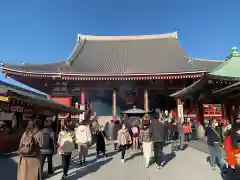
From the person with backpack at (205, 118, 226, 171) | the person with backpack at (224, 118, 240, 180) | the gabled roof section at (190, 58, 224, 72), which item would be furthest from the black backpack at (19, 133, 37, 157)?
the gabled roof section at (190, 58, 224, 72)

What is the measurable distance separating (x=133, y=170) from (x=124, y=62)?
52.6ft

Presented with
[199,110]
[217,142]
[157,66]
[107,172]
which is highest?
[157,66]

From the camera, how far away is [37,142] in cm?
528

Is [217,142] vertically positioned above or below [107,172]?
above

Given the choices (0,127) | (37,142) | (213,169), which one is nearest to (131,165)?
(213,169)

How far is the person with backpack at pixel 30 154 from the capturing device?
202 inches

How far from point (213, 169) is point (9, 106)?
9.41 m

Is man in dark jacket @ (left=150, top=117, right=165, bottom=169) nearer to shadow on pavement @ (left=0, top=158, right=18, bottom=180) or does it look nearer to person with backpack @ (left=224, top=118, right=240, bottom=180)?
person with backpack @ (left=224, top=118, right=240, bottom=180)

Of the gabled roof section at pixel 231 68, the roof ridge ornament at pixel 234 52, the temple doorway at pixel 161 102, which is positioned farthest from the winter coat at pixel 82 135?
the temple doorway at pixel 161 102

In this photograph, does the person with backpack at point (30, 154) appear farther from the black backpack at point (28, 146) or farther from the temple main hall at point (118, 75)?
the temple main hall at point (118, 75)

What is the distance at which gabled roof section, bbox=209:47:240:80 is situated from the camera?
7.79m

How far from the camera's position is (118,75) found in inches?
731

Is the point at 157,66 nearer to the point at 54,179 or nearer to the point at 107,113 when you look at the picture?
the point at 107,113

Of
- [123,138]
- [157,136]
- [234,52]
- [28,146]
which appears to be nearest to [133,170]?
[157,136]
